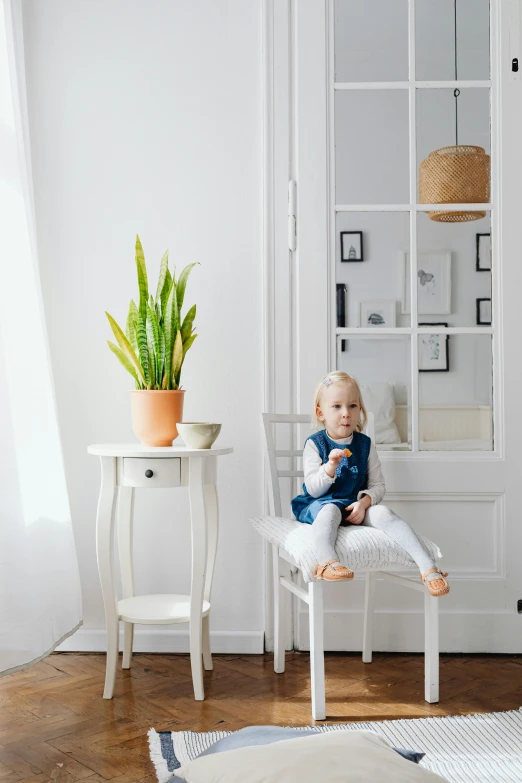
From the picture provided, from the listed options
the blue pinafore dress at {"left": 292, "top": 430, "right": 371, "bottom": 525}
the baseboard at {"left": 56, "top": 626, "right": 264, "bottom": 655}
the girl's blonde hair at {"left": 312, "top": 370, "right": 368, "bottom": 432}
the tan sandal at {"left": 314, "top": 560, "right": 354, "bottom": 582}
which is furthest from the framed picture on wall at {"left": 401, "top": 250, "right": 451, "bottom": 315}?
the baseboard at {"left": 56, "top": 626, "right": 264, "bottom": 655}

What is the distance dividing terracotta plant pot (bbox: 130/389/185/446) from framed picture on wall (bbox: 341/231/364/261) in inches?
31.8

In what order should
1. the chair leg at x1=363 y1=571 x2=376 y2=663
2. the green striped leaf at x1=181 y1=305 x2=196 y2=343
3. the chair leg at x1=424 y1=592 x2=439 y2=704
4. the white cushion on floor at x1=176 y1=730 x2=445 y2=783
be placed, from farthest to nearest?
the chair leg at x1=363 y1=571 x2=376 y2=663 → the green striped leaf at x1=181 y1=305 x2=196 y2=343 → the chair leg at x1=424 y1=592 x2=439 y2=704 → the white cushion on floor at x1=176 y1=730 x2=445 y2=783

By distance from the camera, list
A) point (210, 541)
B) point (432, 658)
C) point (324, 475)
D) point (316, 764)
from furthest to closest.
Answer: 1. point (210, 541)
2. point (324, 475)
3. point (432, 658)
4. point (316, 764)

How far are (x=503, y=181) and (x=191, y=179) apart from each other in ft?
3.58

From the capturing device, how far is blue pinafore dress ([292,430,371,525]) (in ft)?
7.38

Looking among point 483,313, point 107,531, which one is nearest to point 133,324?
point 107,531

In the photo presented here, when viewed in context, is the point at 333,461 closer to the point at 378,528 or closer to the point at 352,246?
the point at 378,528

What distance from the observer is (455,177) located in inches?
102

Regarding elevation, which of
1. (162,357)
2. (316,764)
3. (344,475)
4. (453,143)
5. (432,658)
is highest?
(453,143)

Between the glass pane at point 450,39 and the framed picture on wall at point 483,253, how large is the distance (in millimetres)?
565

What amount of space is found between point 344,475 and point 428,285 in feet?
2.56

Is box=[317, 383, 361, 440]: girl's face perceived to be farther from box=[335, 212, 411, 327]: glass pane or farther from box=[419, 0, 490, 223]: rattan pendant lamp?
box=[419, 0, 490, 223]: rattan pendant lamp

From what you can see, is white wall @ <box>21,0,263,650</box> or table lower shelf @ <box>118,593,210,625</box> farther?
white wall @ <box>21,0,263,650</box>

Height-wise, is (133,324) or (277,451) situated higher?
(133,324)
